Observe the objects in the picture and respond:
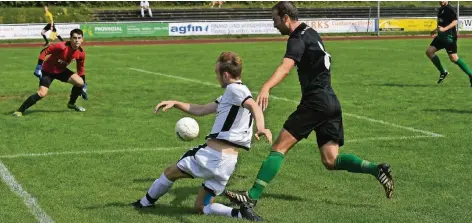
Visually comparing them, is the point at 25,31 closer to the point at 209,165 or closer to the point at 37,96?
the point at 37,96

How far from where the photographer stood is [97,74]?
2228cm

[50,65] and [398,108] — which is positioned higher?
[50,65]

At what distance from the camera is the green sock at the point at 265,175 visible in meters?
6.46

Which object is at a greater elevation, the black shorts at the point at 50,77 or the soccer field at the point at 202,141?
the black shorts at the point at 50,77

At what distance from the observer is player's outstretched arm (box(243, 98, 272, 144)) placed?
228 inches

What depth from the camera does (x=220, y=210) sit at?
6.44 metres

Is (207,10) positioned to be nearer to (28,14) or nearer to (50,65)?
(28,14)

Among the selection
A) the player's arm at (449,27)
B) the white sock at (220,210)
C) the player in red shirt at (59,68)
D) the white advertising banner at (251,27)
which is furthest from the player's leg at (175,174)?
the white advertising banner at (251,27)

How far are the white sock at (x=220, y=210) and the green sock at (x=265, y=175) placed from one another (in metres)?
0.21

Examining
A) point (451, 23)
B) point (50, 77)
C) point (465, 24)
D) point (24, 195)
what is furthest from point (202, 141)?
point (465, 24)

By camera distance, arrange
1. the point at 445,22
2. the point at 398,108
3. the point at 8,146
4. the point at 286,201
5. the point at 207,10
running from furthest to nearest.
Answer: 1. the point at 207,10
2. the point at 445,22
3. the point at 398,108
4. the point at 8,146
5. the point at 286,201

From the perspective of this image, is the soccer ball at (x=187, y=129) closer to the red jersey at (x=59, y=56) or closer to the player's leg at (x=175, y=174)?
the player's leg at (x=175, y=174)

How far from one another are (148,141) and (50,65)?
4.37 m

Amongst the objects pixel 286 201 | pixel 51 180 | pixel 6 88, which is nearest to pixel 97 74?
pixel 6 88
